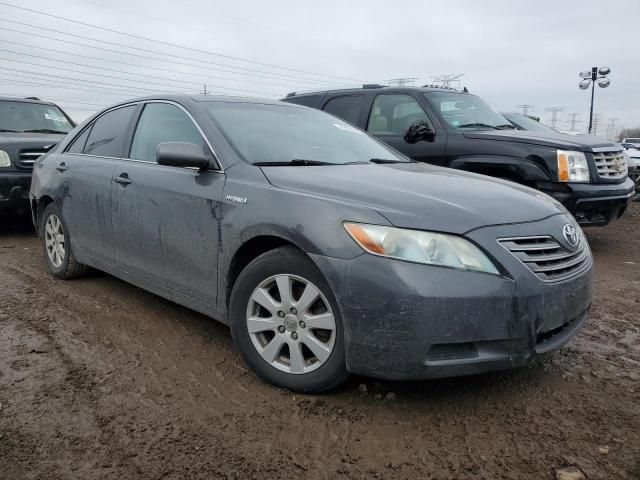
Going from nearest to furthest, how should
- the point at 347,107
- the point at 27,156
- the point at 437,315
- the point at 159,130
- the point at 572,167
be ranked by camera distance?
the point at 437,315, the point at 159,130, the point at 572,167, the point at 27,156, the point at 347,107

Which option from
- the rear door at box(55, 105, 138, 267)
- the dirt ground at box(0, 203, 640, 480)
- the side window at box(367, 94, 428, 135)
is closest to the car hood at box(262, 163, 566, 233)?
the dirt ground at box(0, 203, 640, 480)

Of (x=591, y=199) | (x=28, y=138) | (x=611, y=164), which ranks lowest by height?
A: (x=591, y=199)

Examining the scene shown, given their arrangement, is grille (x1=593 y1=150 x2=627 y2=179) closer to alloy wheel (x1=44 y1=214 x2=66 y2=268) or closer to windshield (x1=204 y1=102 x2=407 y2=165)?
windshield (x1=204 y1=102 x2=407 y2=165)

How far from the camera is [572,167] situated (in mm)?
5770

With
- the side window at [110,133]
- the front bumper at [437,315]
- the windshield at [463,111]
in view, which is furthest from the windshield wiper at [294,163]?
the windshield at [463,111]

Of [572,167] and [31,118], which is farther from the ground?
[31,118]

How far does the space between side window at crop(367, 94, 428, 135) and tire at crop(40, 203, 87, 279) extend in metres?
3.77

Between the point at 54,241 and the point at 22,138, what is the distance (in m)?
3.00

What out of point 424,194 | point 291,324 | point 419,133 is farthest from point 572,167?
point 291,324

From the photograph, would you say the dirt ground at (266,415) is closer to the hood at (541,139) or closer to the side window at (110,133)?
the side window at (110,133)

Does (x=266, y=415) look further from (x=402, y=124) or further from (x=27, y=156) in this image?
(x=27, y=156)

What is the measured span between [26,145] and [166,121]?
418 centimetres

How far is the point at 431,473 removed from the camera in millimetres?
2209

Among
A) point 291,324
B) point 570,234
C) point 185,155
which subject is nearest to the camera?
point 291,324
